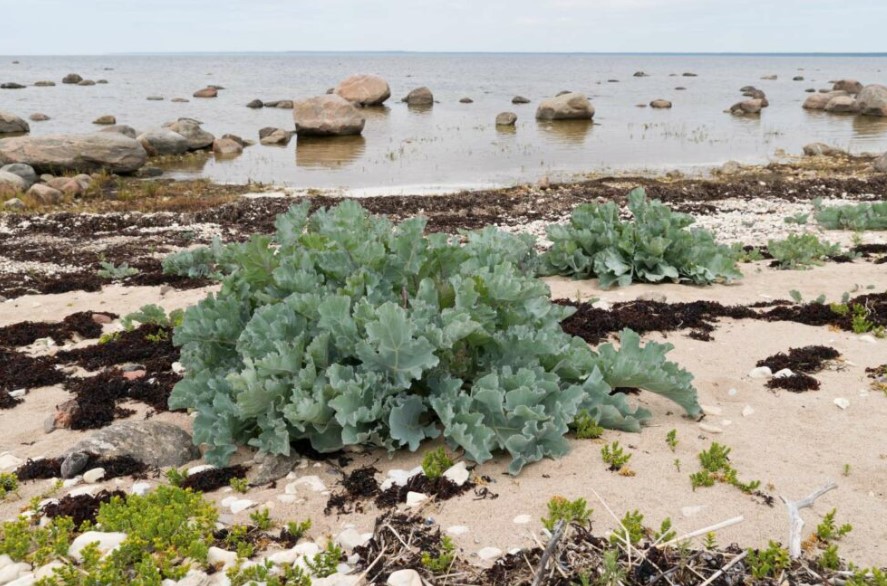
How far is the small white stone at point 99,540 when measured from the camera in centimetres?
291

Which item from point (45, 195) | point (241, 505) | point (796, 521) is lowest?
point (45, 195)

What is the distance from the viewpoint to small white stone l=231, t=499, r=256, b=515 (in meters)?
3.31

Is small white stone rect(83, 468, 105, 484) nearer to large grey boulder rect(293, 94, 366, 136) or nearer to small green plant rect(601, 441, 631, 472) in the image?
small green plant rect(601, 441, 631, 472)

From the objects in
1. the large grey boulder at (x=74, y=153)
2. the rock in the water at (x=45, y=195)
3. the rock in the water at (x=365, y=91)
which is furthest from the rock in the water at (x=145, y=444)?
the rock in the water at (x=365, y=91)

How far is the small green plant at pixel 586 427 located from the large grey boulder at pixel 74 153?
1937 cm

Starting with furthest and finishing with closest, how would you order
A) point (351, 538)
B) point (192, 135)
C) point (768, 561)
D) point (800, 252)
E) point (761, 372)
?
point (192, 135) < point (800, 252) < point (761, 372) < point (351, 538) < point (768, 561)

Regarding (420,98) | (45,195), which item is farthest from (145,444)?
(420,98)

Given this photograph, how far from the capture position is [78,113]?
40219mm

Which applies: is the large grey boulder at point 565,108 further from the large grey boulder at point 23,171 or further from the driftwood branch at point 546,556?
the driftwood branch at point 546,556

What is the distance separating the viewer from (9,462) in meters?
3.91

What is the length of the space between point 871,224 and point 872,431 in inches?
287

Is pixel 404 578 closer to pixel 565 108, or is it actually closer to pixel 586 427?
pixel 586 427

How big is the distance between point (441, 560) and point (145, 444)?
6.27 feet

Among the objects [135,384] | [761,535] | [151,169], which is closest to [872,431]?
[761,535]
